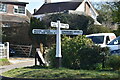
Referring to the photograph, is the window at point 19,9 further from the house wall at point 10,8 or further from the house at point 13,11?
the house wall at point 10,8

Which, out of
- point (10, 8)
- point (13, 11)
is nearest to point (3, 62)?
point (10, 8)

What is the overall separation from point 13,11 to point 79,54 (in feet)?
86.8

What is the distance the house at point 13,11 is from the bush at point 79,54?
2246 centimetres

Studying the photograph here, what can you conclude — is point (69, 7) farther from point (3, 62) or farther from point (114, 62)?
point (114, 62)

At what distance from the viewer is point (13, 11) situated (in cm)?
3662

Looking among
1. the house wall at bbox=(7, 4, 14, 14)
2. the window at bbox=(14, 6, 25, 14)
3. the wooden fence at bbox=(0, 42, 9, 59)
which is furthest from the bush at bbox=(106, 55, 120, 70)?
the window at bbox=(14, 6, 25, 14)

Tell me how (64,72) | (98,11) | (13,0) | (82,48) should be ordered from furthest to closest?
(98,11) < (13,0) < (82,48) < (64,72)

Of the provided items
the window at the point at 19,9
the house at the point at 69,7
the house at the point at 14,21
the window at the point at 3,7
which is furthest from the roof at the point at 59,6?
the window at the point at 3,7

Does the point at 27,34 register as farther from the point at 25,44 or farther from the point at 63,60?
the point at 63,60

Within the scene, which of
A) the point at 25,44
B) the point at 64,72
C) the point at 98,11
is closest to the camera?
the point at 64,72

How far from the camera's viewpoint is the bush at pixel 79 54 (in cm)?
1120

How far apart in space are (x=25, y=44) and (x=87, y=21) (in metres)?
6.53

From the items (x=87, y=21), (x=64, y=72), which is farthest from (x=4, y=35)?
(x=64, y=72)

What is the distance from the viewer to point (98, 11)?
45.6 m
